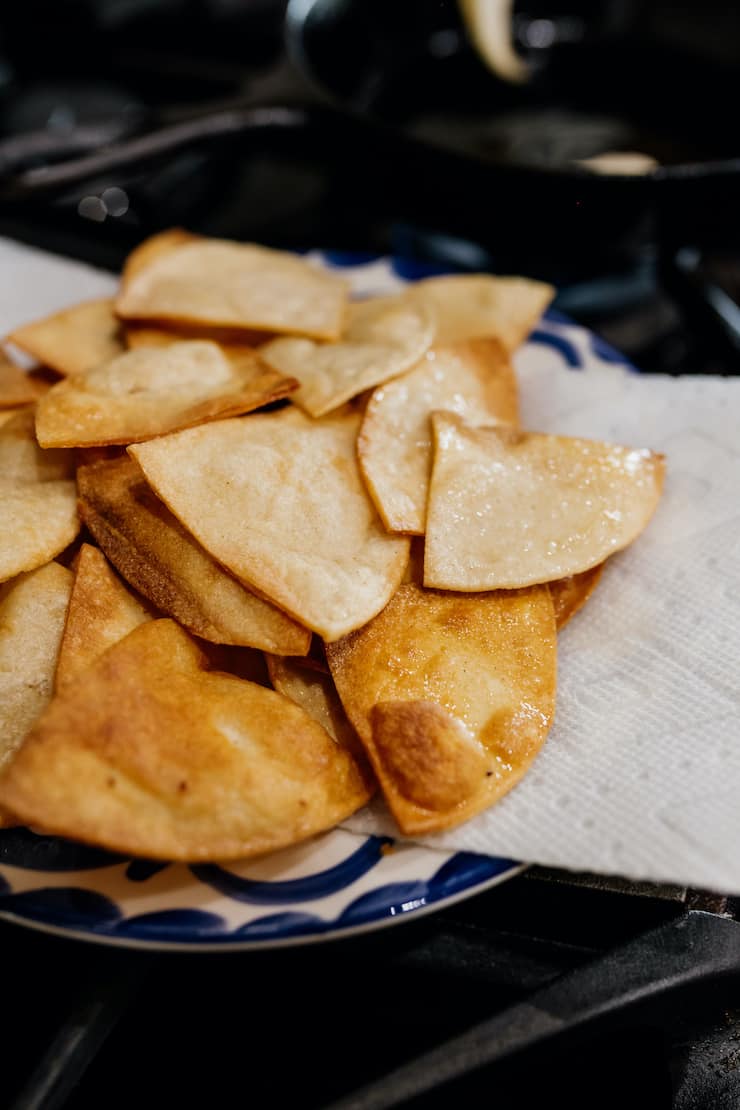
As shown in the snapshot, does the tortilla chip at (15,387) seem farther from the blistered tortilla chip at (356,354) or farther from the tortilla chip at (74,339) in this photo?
the blistered tortilla chip at (356,354)

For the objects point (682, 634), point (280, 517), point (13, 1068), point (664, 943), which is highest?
point (280, 517)

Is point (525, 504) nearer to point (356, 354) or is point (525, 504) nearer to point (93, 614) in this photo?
point (356, 354)

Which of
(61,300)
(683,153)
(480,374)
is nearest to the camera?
(480,374)

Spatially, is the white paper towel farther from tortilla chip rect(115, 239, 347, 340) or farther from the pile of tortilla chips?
tortilla chip rect(115, 239, 347, 340)

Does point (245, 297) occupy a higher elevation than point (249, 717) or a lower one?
higher

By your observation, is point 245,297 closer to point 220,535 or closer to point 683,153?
point 220,535

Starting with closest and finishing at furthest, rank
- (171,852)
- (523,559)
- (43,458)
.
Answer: (171,852) → (523,559) → (43,458)

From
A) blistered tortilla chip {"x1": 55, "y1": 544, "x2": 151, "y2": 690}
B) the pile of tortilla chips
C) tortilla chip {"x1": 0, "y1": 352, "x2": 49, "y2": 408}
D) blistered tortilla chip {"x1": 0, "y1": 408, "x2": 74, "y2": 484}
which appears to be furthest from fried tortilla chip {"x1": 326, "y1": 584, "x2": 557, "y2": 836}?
tortilla chip {"x1": 0, "y1": 352, "x2": 49, "y2": 408}

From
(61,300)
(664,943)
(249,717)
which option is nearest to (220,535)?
(249,717)
